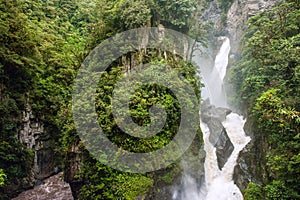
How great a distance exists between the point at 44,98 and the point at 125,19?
7747mm

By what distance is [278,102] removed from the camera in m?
11.0

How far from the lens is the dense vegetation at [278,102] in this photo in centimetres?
1038

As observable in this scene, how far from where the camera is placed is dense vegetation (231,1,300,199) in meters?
10.4

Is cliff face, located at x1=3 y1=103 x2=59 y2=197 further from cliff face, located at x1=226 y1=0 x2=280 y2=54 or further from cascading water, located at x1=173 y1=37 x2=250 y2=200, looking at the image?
cliff face, located at x1=226 y1=0 x2=280 y2=54

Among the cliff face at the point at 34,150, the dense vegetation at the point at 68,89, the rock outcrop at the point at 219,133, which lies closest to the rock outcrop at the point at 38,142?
the cliff face at the point at 34,150

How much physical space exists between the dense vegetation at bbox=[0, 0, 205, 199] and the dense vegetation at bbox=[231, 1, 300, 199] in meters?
4.24

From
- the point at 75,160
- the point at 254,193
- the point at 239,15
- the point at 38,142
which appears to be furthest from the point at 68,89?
the point at 239,15

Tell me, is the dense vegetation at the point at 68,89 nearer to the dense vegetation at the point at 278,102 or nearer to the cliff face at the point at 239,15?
the dense vegetation at the point at 278,102

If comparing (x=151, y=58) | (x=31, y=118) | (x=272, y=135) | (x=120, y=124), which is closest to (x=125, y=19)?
(x=151, y=58)

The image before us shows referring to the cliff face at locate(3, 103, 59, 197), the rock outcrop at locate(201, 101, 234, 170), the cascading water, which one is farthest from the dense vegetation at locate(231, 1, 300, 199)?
the cliff face at locate(3, 103, 59, 197)

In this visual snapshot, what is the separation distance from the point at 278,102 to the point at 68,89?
1401 cm

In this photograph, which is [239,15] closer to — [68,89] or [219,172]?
[219,172]

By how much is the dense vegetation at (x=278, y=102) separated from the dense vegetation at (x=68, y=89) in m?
4.24

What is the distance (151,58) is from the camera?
1497 centimetres
